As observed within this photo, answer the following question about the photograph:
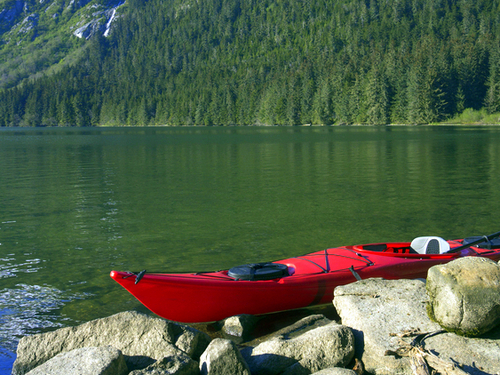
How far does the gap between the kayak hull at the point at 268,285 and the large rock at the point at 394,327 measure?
875 mm

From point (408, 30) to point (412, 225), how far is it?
18038 centimetres

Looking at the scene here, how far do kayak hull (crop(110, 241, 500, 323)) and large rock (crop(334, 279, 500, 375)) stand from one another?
34.5 inches

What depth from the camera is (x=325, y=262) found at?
28.5ft

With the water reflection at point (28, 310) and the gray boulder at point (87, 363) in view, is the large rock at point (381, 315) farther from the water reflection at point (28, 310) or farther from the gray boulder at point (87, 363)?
the water reflection at point (28, 310)

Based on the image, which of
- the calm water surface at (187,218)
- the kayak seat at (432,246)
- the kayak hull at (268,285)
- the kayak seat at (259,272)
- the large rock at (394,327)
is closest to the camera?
the large rock at (394,327)

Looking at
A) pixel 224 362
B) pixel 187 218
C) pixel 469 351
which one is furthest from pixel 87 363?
pixel 187 218

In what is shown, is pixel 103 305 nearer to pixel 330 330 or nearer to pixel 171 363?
pixel 171 363

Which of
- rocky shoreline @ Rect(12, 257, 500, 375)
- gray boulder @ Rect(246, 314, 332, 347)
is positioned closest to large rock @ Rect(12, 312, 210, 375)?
rocky shoreline @ Rect(12, 257, 500, 375)

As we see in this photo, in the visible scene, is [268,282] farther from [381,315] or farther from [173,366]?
[173,366]

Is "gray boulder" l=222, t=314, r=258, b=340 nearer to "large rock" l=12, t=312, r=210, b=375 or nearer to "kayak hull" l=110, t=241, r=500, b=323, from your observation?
"kayak hull" l=110, t=241, r=500, b=323

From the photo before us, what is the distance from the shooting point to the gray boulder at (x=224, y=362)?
17.6 ft

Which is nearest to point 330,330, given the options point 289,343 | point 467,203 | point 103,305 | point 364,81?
point 289,343

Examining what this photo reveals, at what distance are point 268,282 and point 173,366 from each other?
2.67 metres

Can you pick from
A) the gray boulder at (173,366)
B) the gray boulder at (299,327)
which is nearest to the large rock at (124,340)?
the gray boulder at (173,366)
